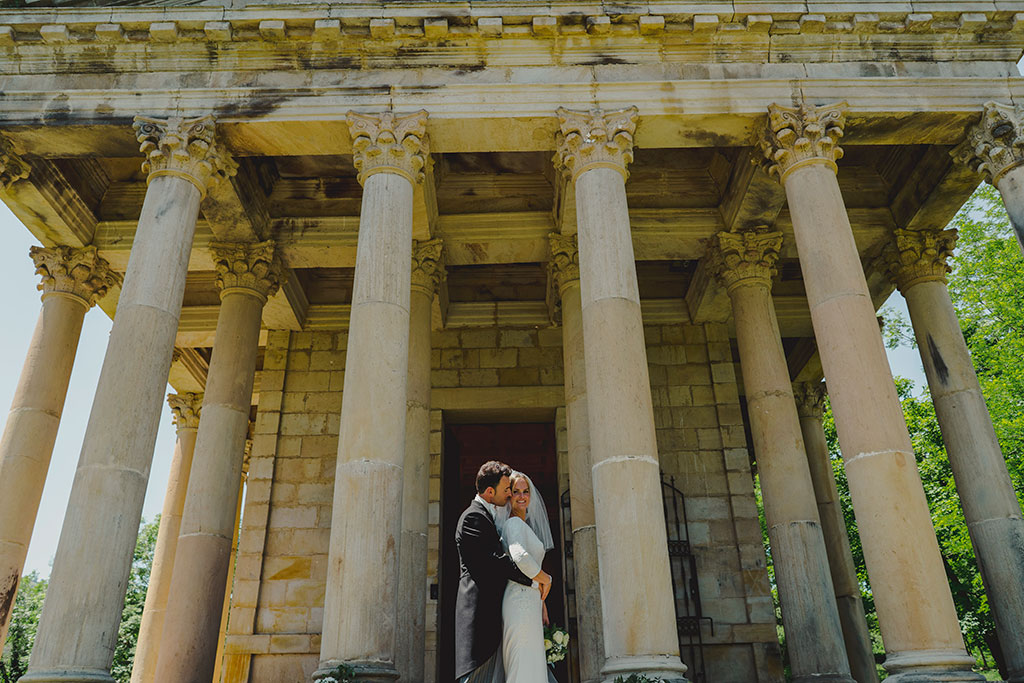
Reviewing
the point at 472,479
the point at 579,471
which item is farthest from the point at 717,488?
the point at 472,479

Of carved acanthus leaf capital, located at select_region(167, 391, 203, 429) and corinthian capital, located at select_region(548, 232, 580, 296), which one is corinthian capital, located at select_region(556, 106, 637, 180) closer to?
corinthian capital, located at select_region(548, 232, 580, 296)

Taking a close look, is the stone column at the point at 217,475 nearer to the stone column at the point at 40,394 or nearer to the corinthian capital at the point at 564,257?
the stone column at the point at 40,394

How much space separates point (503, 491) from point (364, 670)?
3.70 m

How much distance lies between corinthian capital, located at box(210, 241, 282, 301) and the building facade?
8 centimetres

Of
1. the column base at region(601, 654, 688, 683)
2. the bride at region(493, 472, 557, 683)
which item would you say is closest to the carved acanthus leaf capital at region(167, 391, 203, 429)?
the column base at region(601, 654, 688, 683)

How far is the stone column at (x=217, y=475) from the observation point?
1398 cm

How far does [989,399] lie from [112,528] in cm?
2393

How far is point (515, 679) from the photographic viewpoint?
7211 mm

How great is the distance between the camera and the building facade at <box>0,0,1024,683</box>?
10.9m

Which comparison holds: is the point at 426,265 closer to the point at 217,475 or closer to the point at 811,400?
the point at 217,475

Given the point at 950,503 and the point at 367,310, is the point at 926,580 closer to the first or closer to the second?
the point at 367,310

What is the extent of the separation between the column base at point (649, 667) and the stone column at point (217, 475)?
27.9 feet

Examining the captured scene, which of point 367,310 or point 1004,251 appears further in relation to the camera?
point 1004,251

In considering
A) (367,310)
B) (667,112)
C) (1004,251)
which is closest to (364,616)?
(367,310)
